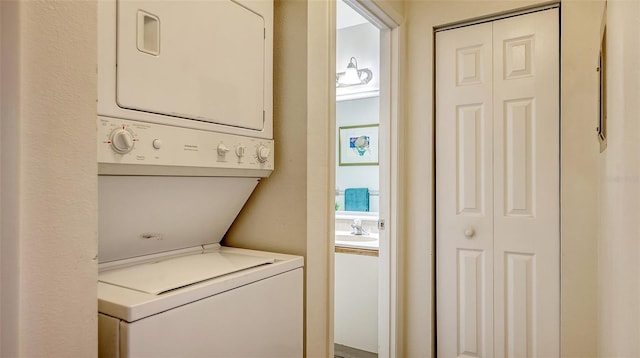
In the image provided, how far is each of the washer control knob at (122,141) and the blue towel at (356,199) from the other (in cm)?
231

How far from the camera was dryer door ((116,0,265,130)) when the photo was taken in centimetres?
108

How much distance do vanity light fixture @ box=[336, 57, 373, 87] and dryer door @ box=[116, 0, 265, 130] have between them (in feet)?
5.57

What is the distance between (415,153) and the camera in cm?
238

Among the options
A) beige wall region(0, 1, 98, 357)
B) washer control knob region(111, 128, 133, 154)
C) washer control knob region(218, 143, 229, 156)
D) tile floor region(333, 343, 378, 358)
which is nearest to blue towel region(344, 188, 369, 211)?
tile floor region(333, 343, 378, 358)

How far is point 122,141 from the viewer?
1.05 metres

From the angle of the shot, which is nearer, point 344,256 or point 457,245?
point 457,245

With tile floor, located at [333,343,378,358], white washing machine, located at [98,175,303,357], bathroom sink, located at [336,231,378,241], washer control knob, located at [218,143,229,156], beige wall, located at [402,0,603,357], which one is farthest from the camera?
bathroom sink, located at [336,231,378,241]

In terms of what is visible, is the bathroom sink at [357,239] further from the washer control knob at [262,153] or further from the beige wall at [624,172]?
the beige wall at [624,172]

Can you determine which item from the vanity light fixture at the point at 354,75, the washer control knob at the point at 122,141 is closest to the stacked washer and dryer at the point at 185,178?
the washer control knob at the point at 122,141

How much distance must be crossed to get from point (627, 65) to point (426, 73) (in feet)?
4.83

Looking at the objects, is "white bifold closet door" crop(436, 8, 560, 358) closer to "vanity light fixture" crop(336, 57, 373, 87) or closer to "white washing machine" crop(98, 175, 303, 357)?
"vanity light fixture" crop(336, 57, 373, 87)

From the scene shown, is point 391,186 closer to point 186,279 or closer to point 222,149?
point 222,149

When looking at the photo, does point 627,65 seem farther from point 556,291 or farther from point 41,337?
point 556,291

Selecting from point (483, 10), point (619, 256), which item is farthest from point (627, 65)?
point (483, 10)
